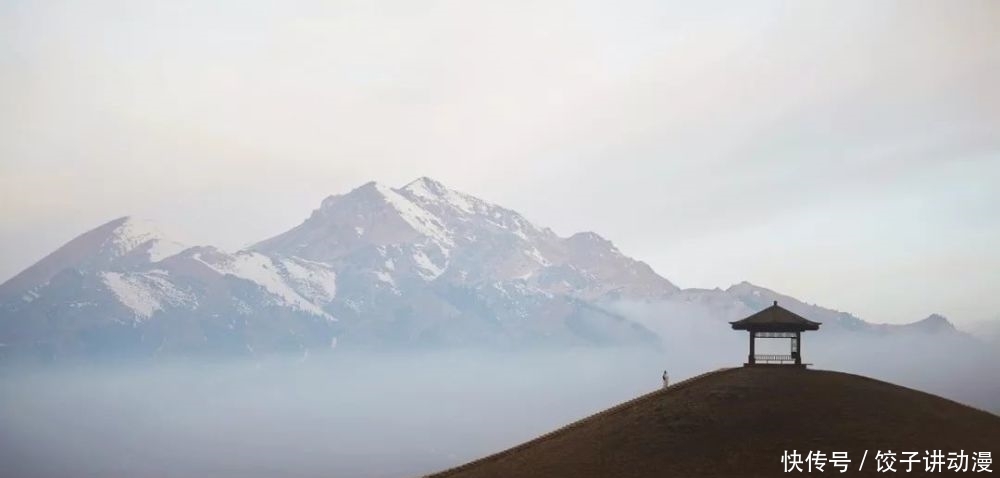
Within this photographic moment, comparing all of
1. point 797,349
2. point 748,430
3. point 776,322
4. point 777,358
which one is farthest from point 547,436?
point 797,349

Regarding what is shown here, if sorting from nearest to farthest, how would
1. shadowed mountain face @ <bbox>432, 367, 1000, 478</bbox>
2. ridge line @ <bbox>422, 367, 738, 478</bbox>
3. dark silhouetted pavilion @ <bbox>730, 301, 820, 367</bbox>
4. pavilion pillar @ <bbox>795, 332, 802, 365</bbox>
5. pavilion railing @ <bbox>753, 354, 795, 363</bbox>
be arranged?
shadowed mountain face @ <bbox>432, 367, 1000, 478</bbox> < ridge line @ <bbox>422, 367, 738, 478</bbox> < dark silhouetted pavilion @ <bbox>730, 301, 820, 367</bbox> < pavilion pillar @ <bbox>795, 332, 802, 365</bbox> < pavilion railing @ <bbox>753, 354, 795, 363</bbox>

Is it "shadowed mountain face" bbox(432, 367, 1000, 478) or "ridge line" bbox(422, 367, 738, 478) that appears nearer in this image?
"shadowed mountain face" bbox(432, 367, 1000, 478)

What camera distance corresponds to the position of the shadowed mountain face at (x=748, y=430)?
96500 mm

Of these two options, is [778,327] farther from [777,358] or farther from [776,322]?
[777,358]

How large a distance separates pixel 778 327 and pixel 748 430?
17.1 metres

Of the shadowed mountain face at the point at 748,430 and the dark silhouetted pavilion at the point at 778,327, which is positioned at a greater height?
the dark silhouetted pavilion at the point at 778,327

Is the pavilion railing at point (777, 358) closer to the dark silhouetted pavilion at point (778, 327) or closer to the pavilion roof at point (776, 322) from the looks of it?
the dark silhouetted pavilion at point (778, 327)

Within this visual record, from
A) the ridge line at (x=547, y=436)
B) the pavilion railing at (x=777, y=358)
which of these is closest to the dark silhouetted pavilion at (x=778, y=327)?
the pavilion railing at (x=777, y=358)

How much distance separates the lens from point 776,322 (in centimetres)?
11412

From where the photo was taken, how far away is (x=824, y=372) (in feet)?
375

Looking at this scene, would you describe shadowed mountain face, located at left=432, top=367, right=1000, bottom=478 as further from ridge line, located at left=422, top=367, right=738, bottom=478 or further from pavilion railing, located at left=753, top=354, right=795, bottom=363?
pavilion railing, located at left=753, top=354, right=795, bottom=363

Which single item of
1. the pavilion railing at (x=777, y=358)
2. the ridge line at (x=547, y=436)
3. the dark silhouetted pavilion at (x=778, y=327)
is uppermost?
the dark silhouetted pavilion at (x=778, y=327)

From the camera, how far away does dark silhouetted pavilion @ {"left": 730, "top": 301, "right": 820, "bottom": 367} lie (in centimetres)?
11444

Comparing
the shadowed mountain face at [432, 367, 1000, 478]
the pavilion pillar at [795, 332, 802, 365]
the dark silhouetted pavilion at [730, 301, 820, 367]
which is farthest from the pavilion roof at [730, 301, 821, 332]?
the shadowed mountain face at [432, 367, 1000, 478]
